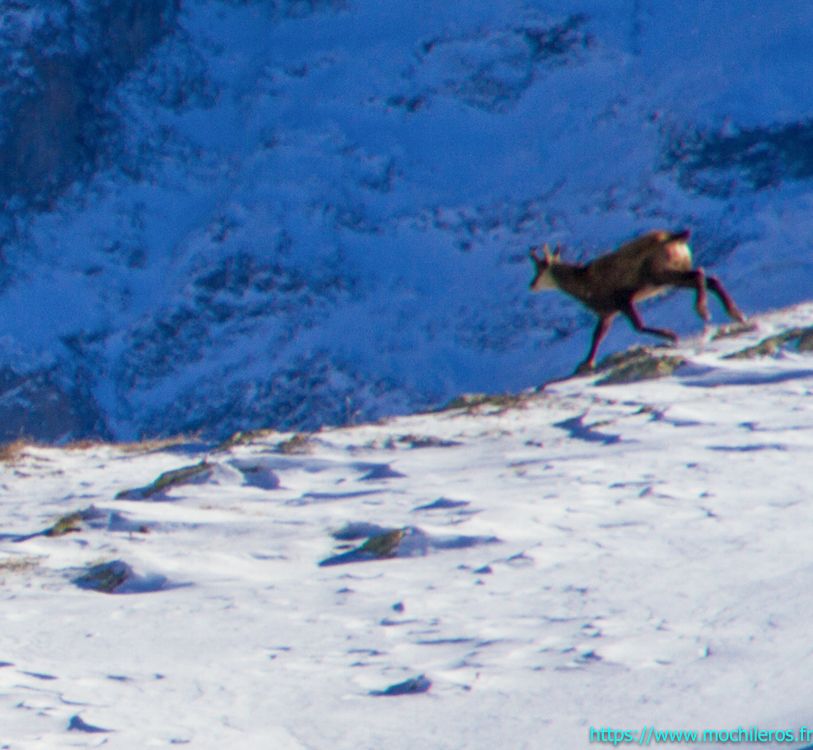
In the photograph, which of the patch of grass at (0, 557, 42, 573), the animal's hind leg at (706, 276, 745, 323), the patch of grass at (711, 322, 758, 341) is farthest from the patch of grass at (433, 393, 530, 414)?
the patch of grass at (0, 557, 42, 573)

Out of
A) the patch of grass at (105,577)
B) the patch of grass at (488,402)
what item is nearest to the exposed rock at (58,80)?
the patch of grass at (488,402)

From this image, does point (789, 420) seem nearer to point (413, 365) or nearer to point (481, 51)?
point (413, 365)

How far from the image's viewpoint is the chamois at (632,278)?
10430mm

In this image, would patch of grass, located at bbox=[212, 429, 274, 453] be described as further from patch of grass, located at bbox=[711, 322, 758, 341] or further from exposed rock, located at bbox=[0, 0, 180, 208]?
exposed rock, located at bbox=[0, 0, 180, 208]

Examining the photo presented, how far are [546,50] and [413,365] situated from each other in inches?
2149

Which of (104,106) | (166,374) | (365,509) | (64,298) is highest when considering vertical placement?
(104,106)

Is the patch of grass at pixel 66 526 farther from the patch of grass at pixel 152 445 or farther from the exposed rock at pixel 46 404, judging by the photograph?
the exposed rock at pixel 46 404

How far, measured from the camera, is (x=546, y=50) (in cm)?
17200

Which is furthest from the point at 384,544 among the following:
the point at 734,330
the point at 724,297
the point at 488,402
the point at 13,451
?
the point at 734,330

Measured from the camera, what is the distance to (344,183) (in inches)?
6398

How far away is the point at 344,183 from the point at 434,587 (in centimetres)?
Result: 16005

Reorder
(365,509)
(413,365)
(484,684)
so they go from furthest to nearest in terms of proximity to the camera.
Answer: (413,365), (365,509), (484,684)

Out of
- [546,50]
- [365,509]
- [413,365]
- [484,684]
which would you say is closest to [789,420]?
[365,509]

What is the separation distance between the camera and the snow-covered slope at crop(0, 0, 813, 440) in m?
148
